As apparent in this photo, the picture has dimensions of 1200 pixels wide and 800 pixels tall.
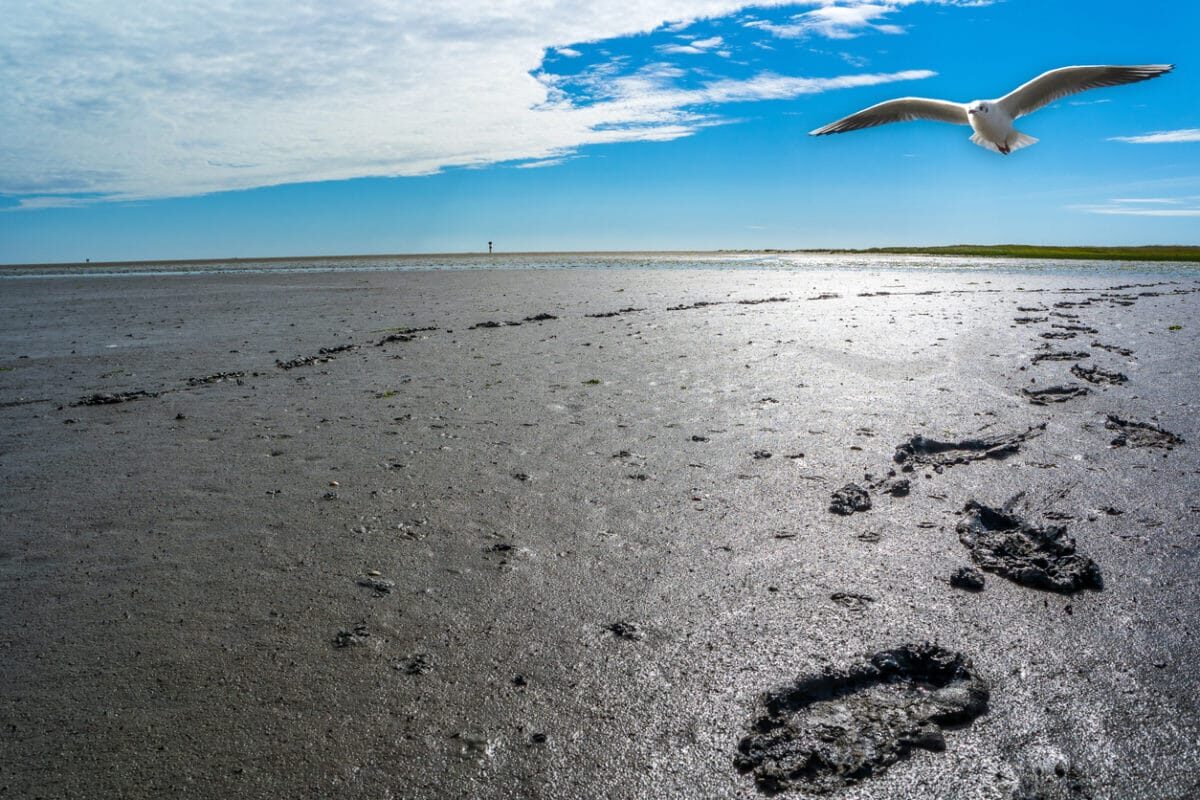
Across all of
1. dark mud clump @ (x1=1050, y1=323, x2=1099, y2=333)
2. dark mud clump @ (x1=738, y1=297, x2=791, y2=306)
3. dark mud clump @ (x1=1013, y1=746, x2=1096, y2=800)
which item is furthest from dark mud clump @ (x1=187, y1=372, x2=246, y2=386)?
dark mud clump @ (x1=1050, y1=323, x2=1099, y2=333)

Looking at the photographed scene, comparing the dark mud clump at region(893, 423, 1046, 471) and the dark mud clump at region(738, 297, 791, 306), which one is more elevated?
the dark mud clump at region(738, 297, 791, 306)

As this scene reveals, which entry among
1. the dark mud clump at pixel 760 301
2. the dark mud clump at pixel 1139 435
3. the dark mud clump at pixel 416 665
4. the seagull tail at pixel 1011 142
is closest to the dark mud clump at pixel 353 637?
the dark mud clump at pixel 416 665

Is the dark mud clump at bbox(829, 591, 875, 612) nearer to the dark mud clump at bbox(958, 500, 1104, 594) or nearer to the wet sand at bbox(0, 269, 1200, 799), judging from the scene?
the wet sand at bbox(0, 269, 1200, 799)

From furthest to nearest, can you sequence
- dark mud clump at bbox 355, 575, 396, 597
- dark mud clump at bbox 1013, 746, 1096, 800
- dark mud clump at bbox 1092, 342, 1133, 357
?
dark mud clump at bbox 1092, 342, 1133, 357 → dark mud clump at bbox 355, 575, 396, 597 → dark mud clump at bbox 1013, 746, 1096, 800

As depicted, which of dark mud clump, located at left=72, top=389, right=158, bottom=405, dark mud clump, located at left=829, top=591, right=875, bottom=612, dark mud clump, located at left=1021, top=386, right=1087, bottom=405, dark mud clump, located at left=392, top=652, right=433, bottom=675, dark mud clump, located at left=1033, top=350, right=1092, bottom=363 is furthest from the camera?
dark mud clump, located at left=1033, top=350, right=1092, bottom=363

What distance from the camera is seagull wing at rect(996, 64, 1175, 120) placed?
1072 cm

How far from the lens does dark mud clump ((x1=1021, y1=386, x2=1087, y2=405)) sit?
6652mm

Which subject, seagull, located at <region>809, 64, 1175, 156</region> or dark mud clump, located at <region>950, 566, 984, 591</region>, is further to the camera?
seagull, located at <region>809, 64, 1175, 156</region>

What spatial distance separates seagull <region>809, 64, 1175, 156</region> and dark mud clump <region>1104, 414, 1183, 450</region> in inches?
284

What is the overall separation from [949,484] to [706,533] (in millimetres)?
1656

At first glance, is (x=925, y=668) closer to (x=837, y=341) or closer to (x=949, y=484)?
(x=949, y=484)

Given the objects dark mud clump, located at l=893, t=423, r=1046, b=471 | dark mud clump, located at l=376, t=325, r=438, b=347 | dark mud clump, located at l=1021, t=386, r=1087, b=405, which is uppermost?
dark mud clump, located at l=376, t=325, r=438, b=347

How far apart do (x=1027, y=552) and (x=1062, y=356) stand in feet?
20.5

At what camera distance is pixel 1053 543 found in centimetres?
358
